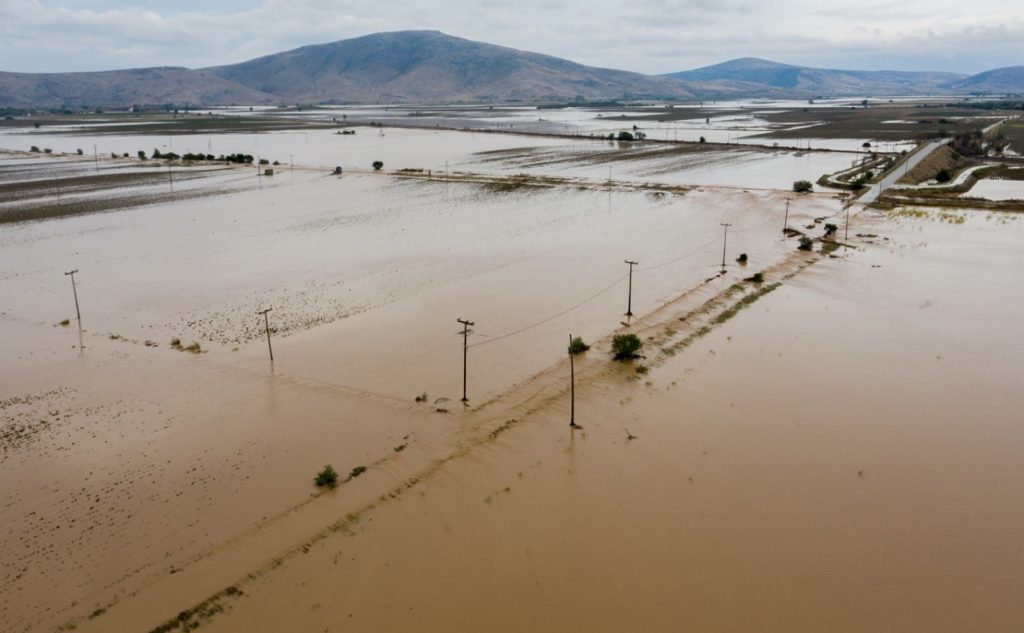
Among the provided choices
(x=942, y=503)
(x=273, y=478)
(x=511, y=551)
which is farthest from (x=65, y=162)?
(x=942, y=503)

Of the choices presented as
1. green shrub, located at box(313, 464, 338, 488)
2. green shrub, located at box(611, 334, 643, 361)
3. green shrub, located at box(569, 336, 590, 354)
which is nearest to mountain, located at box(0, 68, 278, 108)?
A: green shrub, located at box(569, 336, 590, 354)

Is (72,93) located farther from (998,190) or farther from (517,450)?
(517,450)

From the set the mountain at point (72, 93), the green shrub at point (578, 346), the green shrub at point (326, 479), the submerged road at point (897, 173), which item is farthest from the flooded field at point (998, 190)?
the mountain at point (72, 93)

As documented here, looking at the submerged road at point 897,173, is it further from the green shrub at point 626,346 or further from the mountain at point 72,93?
the mountain at point 72,93

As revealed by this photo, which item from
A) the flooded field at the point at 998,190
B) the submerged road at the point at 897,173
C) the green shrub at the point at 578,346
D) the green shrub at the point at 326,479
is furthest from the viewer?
the flooded field at the point at 998,190

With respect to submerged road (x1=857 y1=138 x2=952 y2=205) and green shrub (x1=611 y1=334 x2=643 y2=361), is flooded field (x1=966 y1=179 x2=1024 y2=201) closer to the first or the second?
submerged road (x1=857 y1=138 x2=952 y2=205)

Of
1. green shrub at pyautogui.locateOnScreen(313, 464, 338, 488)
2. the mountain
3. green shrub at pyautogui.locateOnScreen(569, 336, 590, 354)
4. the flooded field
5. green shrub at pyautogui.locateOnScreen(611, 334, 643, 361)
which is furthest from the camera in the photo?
the mountain

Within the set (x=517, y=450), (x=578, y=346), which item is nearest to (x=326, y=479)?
(x=517, y=450)
